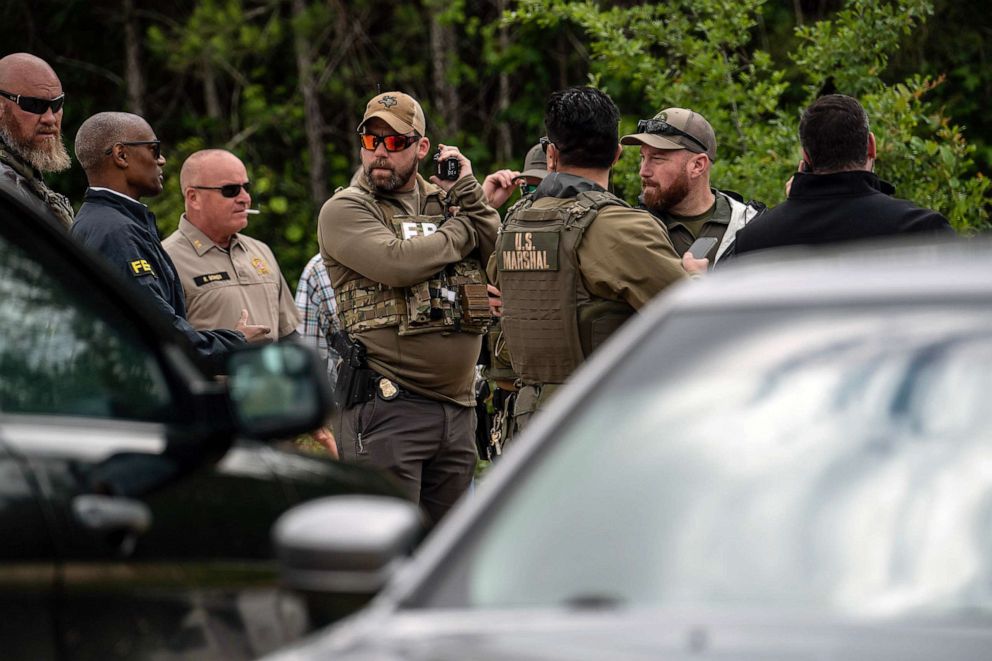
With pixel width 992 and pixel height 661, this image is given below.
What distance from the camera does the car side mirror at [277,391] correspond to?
331 cm

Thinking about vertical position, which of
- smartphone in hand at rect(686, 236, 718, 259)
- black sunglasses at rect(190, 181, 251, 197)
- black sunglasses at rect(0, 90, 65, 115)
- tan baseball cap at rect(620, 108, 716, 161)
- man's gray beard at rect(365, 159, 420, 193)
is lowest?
smartphone in hand at rect(686, 236, 718, 259)

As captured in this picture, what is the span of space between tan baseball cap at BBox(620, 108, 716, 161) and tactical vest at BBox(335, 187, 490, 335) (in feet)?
2.82

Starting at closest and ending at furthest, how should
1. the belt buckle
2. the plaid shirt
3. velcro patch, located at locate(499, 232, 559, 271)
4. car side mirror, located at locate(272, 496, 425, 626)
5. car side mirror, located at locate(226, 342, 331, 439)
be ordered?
1. car side mirror, located at locate(272, 496, 425, 626)
2. car side mirror, located at locate(226, 342, 331, 439)
3. velcro patch, located at locate(499, 232, 559, 271)
4. the belt buckle
5. the plaid shirt

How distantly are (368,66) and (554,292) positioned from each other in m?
10.6

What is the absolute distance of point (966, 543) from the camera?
7.11 feet

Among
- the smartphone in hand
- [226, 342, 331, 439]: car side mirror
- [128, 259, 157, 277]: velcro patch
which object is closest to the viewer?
[226, 342, 331, 439]: car side mirror

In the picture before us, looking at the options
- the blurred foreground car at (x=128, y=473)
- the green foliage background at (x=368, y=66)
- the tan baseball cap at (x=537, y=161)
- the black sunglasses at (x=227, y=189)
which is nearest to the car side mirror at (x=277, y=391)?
the blurred foreground car at (x=128, y=473)

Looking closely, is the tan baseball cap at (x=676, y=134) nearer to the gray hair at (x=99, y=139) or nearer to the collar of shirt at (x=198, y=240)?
the collar of shirt at (x=198, y=240)

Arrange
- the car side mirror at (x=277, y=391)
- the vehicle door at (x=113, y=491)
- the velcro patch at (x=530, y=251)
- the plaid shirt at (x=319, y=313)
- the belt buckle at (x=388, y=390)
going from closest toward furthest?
the vehicle door at (x=113, y=491)
the car side mirror at (x=277, y=391)
the velcro patch at (x=530, y=251)
the belt buckle at (x=388, y=390)
the plaid shirt at (x=319, y=313)

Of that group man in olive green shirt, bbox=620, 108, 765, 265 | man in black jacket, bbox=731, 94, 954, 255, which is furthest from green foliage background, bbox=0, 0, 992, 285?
man in black jacket, bbox=731, 94, 954, 255

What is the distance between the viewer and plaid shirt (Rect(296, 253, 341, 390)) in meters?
7.43

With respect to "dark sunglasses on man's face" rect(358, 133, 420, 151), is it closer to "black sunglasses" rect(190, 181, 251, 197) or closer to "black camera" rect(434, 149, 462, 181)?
"black camera" rect(434, 149, 462, 181)

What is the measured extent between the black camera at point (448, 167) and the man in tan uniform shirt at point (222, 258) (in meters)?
0.83

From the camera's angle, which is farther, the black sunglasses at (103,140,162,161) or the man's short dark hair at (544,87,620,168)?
the black sunglasses at (103,140,162,161)
